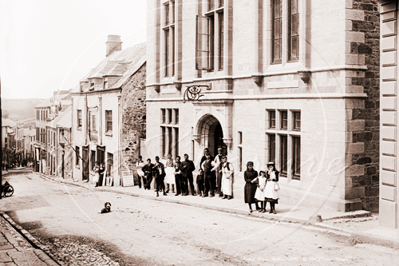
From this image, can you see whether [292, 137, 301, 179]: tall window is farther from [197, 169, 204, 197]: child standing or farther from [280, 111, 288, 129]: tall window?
[197, 169, 204, 197]: child standing

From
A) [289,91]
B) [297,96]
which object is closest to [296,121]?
[297,96]

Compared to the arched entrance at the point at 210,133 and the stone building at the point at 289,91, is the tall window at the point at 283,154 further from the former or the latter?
the arched entrance at the point at 210,133

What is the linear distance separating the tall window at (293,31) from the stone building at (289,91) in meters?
0.04

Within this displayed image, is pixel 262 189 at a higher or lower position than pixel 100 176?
higher

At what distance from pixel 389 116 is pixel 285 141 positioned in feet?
16.9

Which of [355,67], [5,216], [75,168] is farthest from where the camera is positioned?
[75,168]

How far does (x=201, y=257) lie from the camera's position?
963 cm

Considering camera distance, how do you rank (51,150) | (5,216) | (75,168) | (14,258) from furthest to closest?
(51,150)
(75,168)
(5,216)
(14,258)

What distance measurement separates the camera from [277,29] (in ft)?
54.5

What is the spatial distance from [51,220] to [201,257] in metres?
7.01

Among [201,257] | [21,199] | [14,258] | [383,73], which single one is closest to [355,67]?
[383,73]

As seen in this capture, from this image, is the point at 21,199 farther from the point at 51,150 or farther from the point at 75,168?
the point at 51,150

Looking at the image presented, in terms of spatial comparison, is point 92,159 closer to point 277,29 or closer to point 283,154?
point 283,154

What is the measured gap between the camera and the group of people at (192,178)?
1802 centimetres
